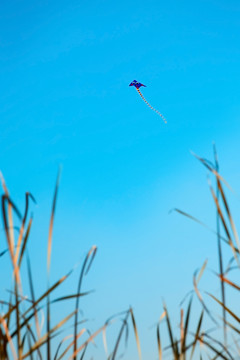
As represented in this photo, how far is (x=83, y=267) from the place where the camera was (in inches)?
74.1

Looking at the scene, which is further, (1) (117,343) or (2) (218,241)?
(1) (117,343)

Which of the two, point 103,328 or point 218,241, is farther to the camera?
point 103,328

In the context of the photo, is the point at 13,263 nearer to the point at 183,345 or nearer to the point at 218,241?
the point at 218,241

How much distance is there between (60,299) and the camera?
1.75 metres

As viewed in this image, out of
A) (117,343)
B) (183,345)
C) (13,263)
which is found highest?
(13,263)

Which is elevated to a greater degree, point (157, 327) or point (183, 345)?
point (157, 327)

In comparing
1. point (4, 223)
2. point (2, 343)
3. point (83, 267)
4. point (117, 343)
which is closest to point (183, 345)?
point (117, 343)

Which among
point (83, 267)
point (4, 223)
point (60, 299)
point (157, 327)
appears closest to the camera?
point (4, 223)

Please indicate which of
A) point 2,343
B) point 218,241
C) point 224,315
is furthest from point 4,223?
point 224,315

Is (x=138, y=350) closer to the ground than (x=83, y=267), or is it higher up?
closer to the ground

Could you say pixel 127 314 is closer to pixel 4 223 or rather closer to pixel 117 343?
pixel 117 343

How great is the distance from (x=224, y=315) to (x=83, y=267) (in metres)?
0.59

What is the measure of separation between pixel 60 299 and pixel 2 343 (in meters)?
0.29

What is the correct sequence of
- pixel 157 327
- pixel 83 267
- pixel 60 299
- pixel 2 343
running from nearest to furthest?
pixel 2 343
pixel 60 299
pixel 83 267
pixel 157 327
